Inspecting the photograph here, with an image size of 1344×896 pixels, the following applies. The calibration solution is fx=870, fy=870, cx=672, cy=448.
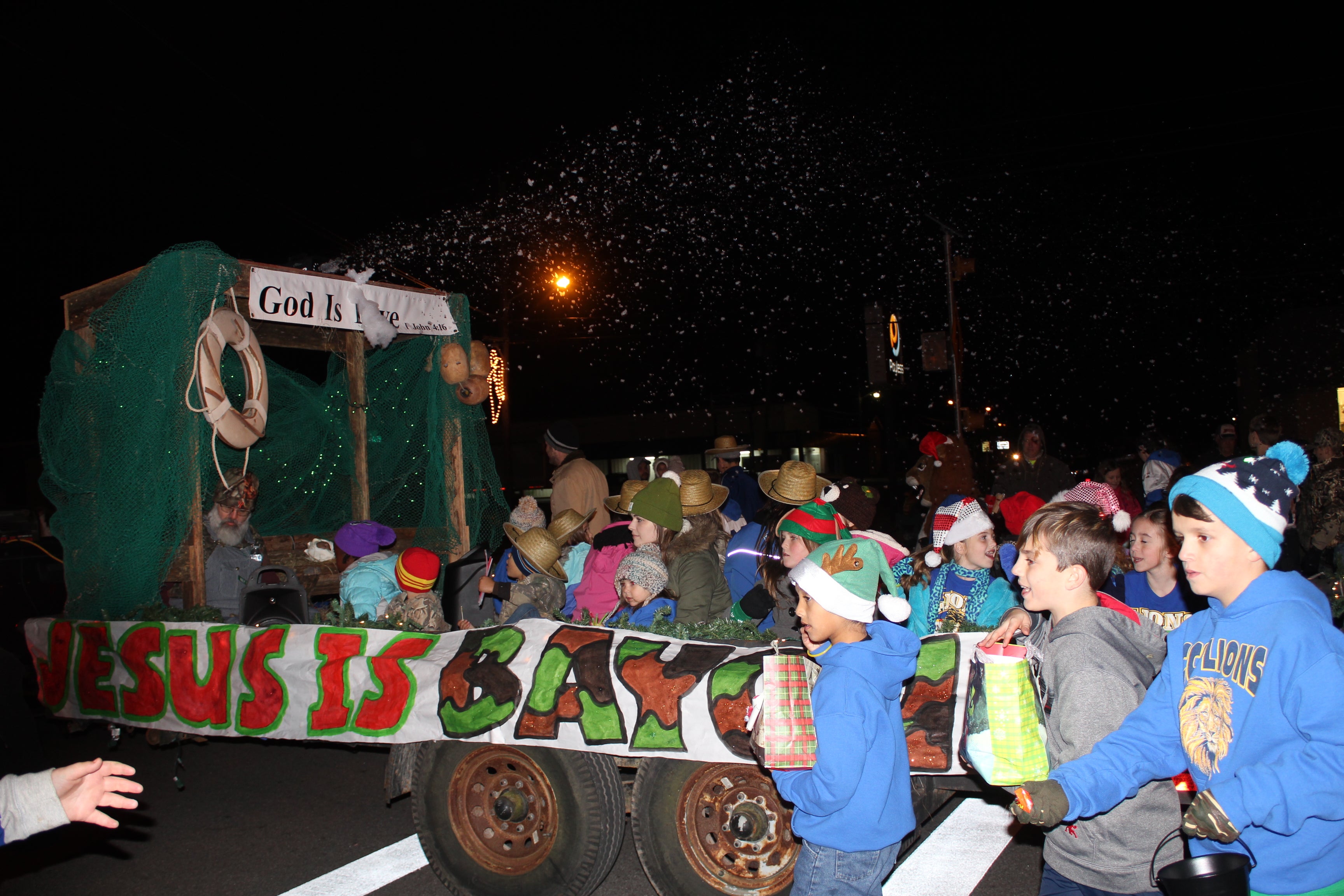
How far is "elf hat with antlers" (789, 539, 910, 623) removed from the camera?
2445 millimetres

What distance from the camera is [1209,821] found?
1.68 meters

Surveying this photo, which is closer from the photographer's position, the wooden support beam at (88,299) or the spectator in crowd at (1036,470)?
the wooden support beam at (88,299)

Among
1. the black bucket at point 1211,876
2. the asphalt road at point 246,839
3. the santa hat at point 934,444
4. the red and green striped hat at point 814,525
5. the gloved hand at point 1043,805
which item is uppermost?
the santa hat at point 934,444

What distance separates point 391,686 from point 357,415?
4.81 m

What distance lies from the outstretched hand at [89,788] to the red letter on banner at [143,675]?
123 inches

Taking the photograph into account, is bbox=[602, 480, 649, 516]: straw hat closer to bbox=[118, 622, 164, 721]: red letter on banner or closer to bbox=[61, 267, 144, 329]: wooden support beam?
bbox=[118, 622, 164, 721]: red letter on banner

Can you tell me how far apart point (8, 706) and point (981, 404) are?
240 feet

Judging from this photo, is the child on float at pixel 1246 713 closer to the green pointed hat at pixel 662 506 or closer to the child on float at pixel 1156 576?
the child on float at pixel 1156 576

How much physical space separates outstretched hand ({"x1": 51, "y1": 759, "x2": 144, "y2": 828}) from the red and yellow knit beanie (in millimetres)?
2826

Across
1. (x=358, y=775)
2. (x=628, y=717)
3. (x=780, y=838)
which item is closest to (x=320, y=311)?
(x=358, y=775)

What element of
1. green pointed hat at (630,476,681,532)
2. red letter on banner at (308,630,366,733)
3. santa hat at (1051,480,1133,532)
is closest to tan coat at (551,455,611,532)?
green pointed hat at (630,476,681,532)

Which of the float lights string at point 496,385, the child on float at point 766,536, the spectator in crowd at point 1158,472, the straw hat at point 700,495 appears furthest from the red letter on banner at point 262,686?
the float lights string at point 496,385

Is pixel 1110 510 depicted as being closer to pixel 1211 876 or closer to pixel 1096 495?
pixel 1096 495

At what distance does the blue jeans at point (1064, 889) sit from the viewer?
88.0 inches
